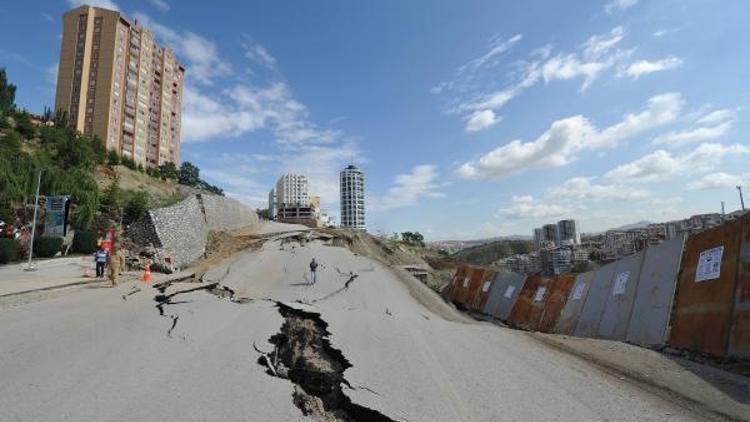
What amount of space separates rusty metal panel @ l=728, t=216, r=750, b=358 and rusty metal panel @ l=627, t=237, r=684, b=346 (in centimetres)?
148

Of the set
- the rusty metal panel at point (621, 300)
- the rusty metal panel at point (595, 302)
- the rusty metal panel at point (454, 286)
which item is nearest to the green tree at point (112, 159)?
the rusty metal panel at point (454, 286)

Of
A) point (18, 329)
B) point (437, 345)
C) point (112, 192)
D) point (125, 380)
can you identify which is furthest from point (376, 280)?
point (112, 192)

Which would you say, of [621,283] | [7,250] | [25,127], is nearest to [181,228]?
[7,250]

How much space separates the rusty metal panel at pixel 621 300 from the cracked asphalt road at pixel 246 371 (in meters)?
1.98

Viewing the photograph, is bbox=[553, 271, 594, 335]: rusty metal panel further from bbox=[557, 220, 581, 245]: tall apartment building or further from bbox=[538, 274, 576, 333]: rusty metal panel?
bbox=[557, 220, 581, 245]: tall apartment building

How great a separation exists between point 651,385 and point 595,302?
551 cm

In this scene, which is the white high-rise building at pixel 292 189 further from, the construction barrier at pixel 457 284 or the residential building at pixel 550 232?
the construction barrier at pixel 457 284

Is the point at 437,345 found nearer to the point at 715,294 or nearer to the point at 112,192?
the point at 715,294

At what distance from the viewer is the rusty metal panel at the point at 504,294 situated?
1622 cm

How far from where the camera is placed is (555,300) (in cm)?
1288

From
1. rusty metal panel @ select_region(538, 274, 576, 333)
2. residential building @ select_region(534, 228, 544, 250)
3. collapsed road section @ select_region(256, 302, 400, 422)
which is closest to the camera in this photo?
collapsed road section @ select_region(256, 302, 400, 422)

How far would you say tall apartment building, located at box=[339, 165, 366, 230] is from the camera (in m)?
153

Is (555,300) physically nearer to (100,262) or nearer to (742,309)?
(742,309)

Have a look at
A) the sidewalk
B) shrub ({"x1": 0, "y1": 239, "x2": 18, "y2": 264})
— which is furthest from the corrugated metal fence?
shrub ({"x1": 0, "y1": 239, "x2": 18, "y2": 264})
